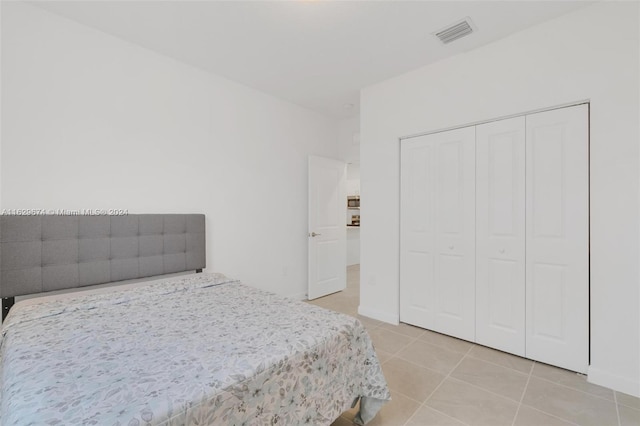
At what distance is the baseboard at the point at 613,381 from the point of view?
1.95m

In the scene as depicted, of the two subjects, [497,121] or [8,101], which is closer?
[8,101]

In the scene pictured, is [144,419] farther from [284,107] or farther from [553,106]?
[284,107]

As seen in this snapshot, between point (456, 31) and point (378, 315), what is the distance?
286 cm

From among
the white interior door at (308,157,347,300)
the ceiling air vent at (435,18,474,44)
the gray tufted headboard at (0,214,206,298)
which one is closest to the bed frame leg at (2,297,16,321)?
the gray tufted headboard at (0,214,206,298)

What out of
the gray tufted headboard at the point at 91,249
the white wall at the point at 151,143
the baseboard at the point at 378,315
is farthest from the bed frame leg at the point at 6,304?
the baseboard at the point at 378,315

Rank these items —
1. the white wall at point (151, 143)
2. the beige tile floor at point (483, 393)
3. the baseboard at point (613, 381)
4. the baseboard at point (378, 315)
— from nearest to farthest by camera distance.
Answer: the beige tile floor at point (483, 393) < the baseboard at point (613, 381) < the white wall at point (151, 143) < the baseboard at point (378, 315)

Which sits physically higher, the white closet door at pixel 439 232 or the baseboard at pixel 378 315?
the white closet door at pixel 439 232

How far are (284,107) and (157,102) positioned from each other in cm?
159

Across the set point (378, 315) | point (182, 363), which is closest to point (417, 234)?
point (378, 315)

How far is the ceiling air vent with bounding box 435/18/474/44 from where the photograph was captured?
232cm

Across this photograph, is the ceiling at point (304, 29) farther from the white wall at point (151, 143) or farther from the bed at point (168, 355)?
the bed at point (168, 355)

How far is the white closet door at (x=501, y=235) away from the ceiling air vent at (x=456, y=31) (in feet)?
2.57

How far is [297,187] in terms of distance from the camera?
408 cm

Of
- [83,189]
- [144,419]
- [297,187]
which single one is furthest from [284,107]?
[144,419]
